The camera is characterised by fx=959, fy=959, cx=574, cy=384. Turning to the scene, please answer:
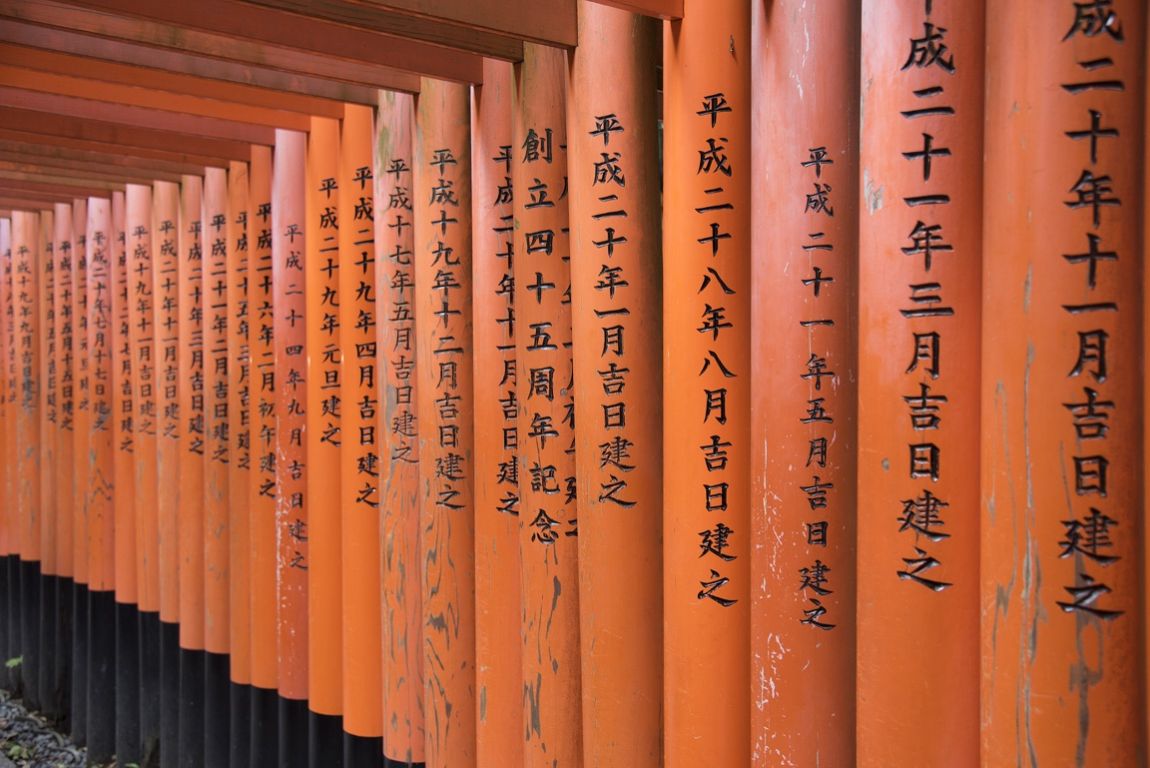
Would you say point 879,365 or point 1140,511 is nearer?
point 1140,511

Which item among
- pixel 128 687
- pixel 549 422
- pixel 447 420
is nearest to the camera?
pixel 549 422

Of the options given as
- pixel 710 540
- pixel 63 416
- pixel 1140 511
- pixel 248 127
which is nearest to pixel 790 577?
pixel 710 540

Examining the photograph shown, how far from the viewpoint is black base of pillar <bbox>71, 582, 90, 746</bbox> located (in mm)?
5930

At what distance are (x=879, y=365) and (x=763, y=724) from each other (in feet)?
3.03

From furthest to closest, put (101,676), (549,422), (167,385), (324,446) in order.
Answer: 1. (101,676)
2. (167,385)
3. (324,446)
4. (549,422)

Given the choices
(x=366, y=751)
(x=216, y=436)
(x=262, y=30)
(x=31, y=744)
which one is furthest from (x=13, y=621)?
(x=262, y=30)

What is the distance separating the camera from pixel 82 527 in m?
5.78

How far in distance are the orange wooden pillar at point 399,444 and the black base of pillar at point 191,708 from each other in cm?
178

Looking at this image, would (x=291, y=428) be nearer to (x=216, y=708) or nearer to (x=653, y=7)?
(x=216, y=708)

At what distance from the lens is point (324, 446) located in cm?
382

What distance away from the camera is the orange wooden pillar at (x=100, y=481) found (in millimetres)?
5547

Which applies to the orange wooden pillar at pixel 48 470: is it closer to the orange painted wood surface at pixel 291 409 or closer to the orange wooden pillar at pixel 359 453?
the orange painted wood surface at pixel 291 409

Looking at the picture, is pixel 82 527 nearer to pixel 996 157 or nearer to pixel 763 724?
pixel 763 724

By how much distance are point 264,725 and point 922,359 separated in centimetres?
347
